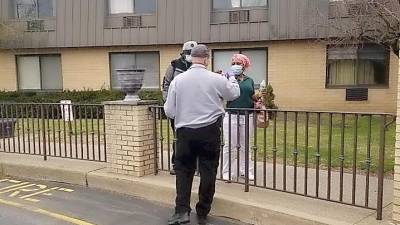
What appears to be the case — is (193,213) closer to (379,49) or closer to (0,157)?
(0,157)

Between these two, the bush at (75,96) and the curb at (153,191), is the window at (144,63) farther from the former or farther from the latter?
the curb at (153,191)

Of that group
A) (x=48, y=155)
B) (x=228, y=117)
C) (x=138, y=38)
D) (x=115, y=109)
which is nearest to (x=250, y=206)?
(x=228, y=117)

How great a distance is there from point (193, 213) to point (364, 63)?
13.2 m

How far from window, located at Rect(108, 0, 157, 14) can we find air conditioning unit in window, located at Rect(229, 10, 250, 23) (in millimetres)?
3217

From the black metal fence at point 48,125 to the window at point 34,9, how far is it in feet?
42.1

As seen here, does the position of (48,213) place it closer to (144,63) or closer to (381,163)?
(381,163)

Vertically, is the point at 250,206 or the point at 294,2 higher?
the point at 294,2

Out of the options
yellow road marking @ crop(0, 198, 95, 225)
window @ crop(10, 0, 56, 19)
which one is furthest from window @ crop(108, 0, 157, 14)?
yellow road marking @ crop(0, 198, 95, 225)

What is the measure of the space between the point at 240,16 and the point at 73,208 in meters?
13.1

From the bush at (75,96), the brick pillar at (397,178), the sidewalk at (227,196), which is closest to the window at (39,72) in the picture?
the bush at (75,96)

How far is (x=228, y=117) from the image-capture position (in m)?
5.77

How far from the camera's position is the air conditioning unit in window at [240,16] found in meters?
17.6

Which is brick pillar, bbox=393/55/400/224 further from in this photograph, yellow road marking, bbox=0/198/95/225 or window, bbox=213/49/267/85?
window, bbox=213/49/267/85

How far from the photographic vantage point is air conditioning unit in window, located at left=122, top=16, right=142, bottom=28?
62.3 ft
